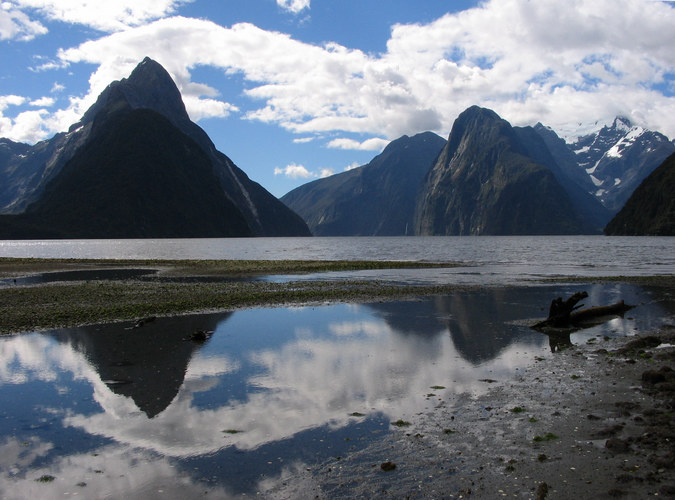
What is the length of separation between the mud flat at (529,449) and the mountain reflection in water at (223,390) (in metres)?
0.84

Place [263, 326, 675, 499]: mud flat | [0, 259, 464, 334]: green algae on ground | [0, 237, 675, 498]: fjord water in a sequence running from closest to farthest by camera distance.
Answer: [263, 326, 675, 499]: mud flat < [0, 237, 675, 498]: fjord water < [0, 259, 464, 334]: green algae on ground

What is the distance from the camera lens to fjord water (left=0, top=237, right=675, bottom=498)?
36.3 ft

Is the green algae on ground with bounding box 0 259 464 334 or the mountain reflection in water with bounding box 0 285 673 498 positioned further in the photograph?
the green algae on ground with bounding box 0 259 464 334

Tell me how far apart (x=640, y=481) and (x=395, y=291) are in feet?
115

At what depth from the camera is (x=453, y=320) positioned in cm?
2961

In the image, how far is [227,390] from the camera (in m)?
16.6

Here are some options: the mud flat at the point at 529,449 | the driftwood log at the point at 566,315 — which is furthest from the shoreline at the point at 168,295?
the mud flat at the point at 529,449

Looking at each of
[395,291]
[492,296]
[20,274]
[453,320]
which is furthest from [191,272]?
[453,320]

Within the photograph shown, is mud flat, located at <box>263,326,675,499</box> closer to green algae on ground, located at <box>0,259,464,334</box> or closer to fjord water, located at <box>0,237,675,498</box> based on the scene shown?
fjord water, located at <box>0,237,675,498</box>

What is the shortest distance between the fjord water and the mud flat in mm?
685

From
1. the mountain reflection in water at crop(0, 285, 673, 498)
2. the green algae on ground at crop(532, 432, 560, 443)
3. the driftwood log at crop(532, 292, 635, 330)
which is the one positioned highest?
the driftwood log at crop(532, 292, 635, 330)

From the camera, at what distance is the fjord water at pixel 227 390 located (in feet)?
36.3

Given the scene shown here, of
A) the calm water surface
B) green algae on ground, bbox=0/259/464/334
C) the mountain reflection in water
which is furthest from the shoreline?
the calm water surface

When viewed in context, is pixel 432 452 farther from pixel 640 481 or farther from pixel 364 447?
pixel 640 481
